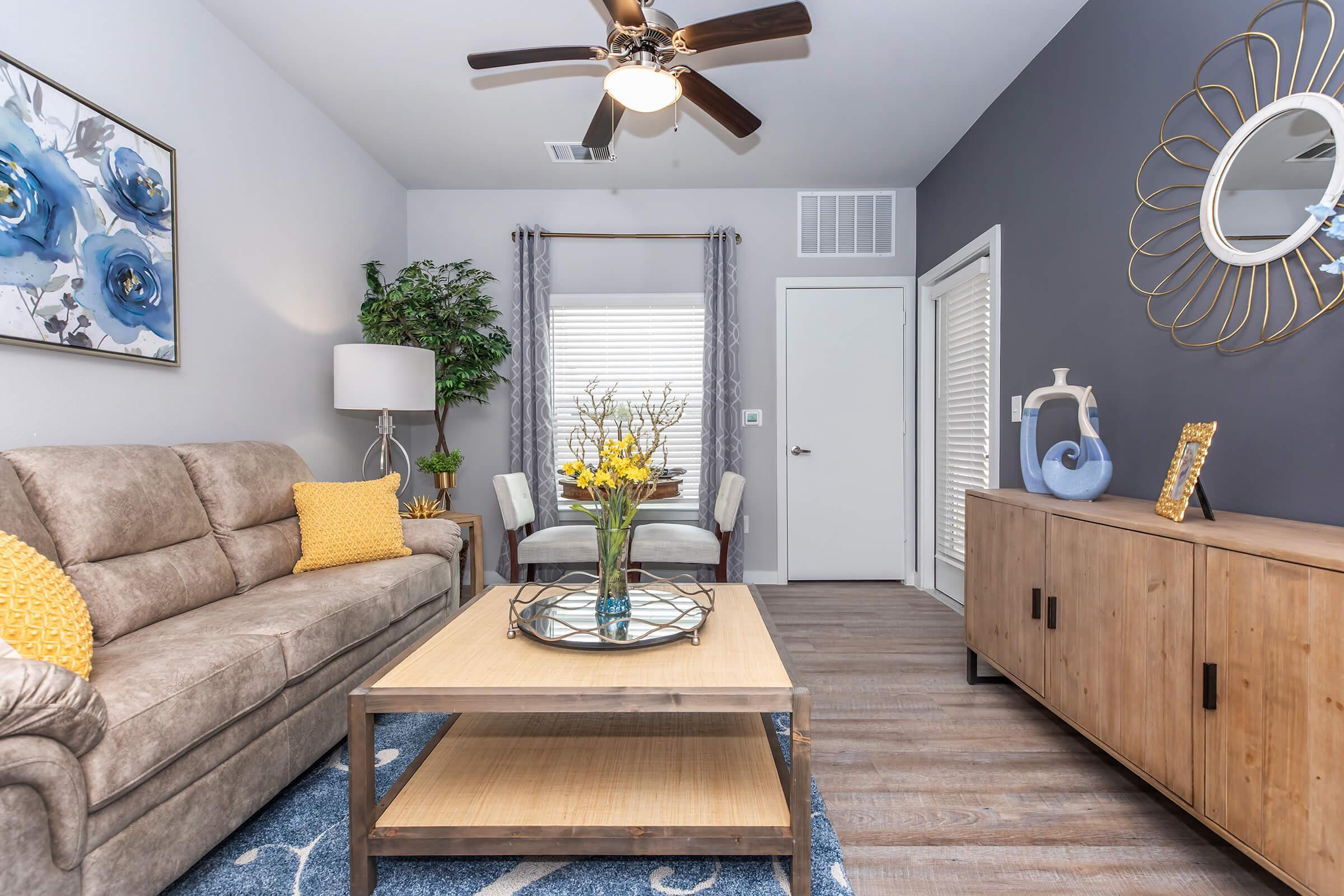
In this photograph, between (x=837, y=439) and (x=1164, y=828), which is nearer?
(x=1164, y=828)

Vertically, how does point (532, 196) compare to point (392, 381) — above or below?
above

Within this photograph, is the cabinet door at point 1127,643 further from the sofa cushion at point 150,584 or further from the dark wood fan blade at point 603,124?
the sofa cushion at point 150,584

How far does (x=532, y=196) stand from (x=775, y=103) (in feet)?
6.25

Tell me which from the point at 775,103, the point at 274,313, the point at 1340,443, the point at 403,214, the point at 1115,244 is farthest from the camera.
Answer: the point at 403,214

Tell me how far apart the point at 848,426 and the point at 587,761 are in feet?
10.8

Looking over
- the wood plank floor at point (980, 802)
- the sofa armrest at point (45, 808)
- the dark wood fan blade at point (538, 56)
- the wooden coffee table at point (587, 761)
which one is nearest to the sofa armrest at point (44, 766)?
the sofa armrest at point (45, 808)

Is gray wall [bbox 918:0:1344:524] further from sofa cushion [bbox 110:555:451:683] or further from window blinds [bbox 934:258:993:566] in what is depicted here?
sofa cushion [bbox 110:555:451:683]

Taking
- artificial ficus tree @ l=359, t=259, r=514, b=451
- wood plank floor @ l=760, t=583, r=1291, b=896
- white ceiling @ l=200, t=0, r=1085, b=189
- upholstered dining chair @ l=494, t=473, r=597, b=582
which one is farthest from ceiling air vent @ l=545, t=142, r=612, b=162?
wood plank floor @ l=760, t=583, r=1291, b=896

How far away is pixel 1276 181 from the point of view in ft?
5.54

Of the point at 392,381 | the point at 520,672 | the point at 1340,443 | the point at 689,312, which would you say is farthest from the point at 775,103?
the point at 520,672

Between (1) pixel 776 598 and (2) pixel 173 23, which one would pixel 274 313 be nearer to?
(2) pixel 173 23

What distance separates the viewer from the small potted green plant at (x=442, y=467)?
146 inches

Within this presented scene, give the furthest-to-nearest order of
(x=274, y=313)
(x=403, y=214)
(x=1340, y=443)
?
(x=403, y=214)
(x=274, y=313)
(x=1340, y=443)

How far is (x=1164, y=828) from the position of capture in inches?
65.6
